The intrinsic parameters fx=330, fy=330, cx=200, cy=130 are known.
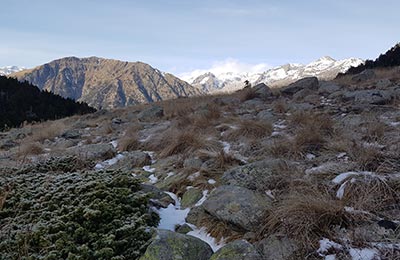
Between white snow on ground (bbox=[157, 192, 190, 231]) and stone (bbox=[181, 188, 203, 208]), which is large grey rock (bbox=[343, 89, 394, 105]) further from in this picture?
white snow on ground (bbox=[157, 192, 190, 231])

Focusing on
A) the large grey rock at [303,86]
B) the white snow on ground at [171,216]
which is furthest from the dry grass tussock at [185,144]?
the large grey rock at [303,86]

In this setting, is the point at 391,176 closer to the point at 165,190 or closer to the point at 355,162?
the point at 355,162

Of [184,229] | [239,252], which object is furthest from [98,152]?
[239,252]

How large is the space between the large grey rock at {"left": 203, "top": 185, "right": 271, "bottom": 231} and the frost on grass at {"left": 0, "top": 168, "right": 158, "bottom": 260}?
A: 780 mm

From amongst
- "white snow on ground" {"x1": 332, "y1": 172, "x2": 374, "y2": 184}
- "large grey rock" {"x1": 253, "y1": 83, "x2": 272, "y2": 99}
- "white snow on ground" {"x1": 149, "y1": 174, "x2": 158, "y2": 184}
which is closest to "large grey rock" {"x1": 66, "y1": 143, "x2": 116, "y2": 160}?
"white snow on ground" {"x1": 149, "y1": 174, "x2": 158, "y2": 184}

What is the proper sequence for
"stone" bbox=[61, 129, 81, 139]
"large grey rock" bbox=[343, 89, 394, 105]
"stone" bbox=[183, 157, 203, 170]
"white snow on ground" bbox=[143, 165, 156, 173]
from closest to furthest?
"stone" bbox=[183, 157, 203, 170] → "white snow on ground" bbox=[143, 165, 156, 173] → "large grey rock" bbox=[343, 89, 394, 105] → "stone" bbox=[61, 129, 81, 139]

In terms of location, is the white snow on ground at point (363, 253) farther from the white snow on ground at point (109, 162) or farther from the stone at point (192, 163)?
the white snow on ground at point (109, 162)

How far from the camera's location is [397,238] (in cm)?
277

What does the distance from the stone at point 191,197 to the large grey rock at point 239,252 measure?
4.86 feet

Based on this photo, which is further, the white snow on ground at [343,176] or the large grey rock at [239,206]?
the white snow on ground at [343,176]

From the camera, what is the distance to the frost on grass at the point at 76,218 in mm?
3246

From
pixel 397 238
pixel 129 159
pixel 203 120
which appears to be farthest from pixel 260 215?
pixel 203 120

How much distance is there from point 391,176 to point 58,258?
3591 mm

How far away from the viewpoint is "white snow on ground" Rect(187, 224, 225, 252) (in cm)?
340
